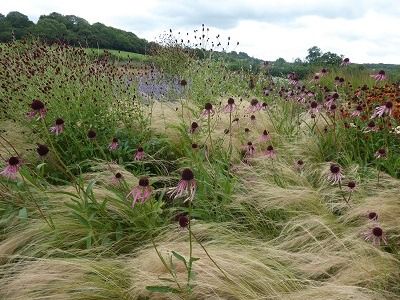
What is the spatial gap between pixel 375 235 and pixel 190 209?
0.94 meters

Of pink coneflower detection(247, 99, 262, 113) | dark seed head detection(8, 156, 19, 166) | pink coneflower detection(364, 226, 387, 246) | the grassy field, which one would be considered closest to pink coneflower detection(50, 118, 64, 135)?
the grassy field

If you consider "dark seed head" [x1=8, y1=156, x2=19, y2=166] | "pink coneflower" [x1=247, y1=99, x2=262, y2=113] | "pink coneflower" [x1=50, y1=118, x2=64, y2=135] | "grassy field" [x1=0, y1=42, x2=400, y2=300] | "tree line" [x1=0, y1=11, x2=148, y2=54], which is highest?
"tree line" [x1=0, y1=11, x2=148, y2=54]

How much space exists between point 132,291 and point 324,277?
0.92m

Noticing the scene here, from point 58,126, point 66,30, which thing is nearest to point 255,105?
point 58,126

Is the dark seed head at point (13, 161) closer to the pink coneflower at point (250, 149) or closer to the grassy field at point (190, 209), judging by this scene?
the grassy field at point (190, 209)

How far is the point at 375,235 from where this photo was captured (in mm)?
2113

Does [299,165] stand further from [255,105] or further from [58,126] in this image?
[58,126]

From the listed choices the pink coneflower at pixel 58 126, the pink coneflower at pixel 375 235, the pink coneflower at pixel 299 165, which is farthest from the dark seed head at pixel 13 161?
the pink coneflower at pixel 299 165

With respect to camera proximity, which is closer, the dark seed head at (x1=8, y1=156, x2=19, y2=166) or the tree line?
the dark seed head at (x1=8, y1=156, x2=19, y2=166)

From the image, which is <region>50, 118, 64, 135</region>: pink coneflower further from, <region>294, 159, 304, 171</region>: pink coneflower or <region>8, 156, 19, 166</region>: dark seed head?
<region>294, 159, 304, 171</region>: pink coneflower

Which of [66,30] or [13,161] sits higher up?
[66,30]

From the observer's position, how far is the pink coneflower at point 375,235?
2.11m

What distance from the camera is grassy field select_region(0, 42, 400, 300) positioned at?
2.06m

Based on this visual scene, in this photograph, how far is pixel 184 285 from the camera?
1950 mm
